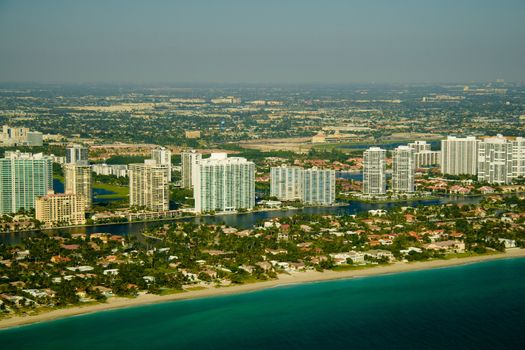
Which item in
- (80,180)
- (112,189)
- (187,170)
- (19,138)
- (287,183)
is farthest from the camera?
(19,138)

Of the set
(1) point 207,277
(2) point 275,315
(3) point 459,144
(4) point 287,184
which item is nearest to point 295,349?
(2) point 275,315

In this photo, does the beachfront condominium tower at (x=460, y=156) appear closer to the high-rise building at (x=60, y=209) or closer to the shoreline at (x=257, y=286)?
the shoreline at (x=257, y=286)

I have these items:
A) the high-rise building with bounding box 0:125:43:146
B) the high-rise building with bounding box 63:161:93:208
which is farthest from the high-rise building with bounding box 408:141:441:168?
the high-rise building with bounding box 0:125:43:146

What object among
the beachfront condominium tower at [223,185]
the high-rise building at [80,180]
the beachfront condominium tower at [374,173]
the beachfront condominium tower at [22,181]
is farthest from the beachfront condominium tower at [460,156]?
the beachfront condominium tower at [22,181]

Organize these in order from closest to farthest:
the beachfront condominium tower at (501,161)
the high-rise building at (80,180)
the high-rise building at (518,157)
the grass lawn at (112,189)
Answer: the high-rise building at (80,180) → the grass lawn at (112,189) → the beachfront condominium tower at (501,161) → the high-rise building at (518,157)

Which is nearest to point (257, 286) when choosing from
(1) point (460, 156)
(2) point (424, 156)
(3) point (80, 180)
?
(3) point (80, 180)

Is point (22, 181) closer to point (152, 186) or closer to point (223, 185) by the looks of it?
point (152, 186)
